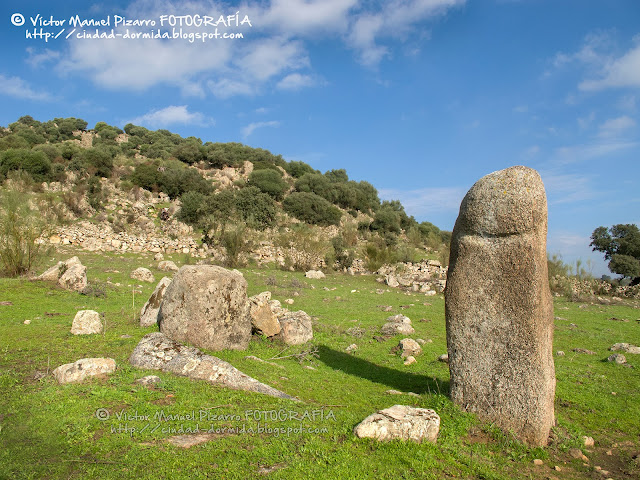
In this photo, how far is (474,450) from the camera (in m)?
5.32

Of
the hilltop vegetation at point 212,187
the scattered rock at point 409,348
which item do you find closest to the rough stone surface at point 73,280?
the scattered rock at point 409,348

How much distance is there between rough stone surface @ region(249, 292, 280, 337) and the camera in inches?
422

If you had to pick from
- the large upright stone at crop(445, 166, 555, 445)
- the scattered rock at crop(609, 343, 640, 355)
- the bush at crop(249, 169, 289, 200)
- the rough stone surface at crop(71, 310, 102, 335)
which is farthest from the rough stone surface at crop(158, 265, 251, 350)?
the bush at crop(249, 169, 289, 200)

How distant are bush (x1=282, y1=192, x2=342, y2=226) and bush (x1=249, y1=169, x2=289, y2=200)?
1638 millimetres

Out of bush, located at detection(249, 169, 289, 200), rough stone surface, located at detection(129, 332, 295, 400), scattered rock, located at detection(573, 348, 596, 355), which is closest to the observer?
rough stone surface, located at detection(129, 332, 295, 400)

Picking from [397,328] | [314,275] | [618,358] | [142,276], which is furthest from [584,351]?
[314,275]

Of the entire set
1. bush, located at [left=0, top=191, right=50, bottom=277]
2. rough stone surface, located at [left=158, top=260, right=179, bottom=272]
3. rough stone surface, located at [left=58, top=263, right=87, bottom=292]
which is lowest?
rough stone surface, located at [left=58, top=263, right=87, bottom=292]

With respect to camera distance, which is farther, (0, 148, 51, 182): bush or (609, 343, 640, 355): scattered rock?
(0, 148, 51, 182): bush

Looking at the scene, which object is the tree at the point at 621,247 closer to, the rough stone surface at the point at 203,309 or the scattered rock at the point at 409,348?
the scattered rock at the point at 409,348

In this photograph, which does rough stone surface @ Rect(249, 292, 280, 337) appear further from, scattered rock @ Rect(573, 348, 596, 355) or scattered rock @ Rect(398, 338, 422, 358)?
scattered rock @ Rect(573, 348, 596, 355)

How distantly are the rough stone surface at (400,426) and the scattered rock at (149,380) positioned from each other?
3.26 m

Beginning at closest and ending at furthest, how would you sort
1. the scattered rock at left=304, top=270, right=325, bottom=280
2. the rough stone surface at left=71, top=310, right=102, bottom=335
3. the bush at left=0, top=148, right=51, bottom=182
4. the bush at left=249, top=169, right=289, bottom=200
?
the rough stone surface at left=71, top=310, right=102, bottom=335 → the scattered rock at left=304, top=270, right=325, bottom=280 → the bush at left=0, top=148, right=51, bottom=182 → the bush at left=249, top=169, right=289, bottom=200

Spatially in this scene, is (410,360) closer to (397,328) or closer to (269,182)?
(397,328)

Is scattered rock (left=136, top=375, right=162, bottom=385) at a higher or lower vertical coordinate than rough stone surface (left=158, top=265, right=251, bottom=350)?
lower
